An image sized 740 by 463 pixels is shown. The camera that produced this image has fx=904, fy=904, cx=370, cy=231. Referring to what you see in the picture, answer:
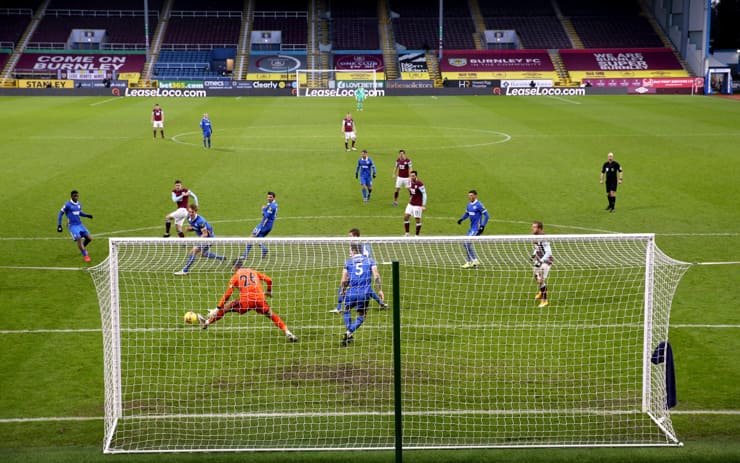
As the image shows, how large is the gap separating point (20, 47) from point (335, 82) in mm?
31471

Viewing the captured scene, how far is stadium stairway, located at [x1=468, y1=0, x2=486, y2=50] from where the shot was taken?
8800cm

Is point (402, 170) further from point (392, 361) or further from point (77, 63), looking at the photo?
point (77, 63)

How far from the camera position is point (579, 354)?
1395 centimetres

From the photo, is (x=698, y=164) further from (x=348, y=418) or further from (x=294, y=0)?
(x=294, y=0)

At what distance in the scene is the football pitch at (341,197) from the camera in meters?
11.9

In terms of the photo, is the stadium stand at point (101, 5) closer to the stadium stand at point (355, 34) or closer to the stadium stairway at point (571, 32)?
the stadium stand at point (355, 34)

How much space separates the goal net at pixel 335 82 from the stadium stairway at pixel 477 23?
1207 centimetres

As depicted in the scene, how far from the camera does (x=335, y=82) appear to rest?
3098 inches

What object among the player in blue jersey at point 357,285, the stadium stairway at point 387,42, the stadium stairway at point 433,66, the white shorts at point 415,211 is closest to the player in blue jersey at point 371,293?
the player in blue jersey at point 357,285

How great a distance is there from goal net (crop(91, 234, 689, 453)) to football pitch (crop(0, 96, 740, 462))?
500 millimetres

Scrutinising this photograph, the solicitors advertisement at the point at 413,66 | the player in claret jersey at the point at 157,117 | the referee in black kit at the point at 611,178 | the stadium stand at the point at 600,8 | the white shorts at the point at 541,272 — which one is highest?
the stadium stand at the point at 600,8

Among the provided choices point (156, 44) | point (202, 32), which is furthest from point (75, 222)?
point (202, 32)

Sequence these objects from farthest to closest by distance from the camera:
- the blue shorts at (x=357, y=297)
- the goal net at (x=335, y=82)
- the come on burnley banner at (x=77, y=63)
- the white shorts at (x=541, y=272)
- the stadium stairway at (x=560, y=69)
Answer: the come on burnley banner at (x=77, y=63) → the stadium stairway at (x=560, y=69) → the goal net at (x=335, y=82) → the white shorts at (x=541, y=272) → the blue shorts at (x=357, y=297)

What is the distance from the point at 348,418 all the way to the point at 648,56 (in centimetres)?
7963
